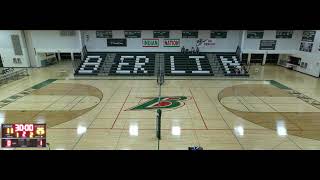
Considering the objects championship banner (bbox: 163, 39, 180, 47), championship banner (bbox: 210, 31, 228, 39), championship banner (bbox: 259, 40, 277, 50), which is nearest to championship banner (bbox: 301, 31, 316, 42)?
championship banner (bbox: 259, 40, 277, 50)

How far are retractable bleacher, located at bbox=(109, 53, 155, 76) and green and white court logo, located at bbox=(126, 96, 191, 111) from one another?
7320mm

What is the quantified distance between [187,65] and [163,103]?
10088 mm

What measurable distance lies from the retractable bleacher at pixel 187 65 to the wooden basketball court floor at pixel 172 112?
2.47 metres

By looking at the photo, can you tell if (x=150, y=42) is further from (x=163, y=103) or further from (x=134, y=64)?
(x=163, y=103)

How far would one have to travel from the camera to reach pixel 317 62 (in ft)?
63.3

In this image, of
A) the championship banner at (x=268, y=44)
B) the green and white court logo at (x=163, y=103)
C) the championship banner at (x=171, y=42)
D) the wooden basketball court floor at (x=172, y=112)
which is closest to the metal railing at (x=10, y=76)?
the wooden basketball court floor at (x=172, y=112)

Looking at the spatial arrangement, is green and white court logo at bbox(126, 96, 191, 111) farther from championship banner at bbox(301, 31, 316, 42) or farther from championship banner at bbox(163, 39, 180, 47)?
championship banner at bbox(301, 31, 316, 42)

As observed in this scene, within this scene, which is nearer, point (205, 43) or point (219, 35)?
point (219, 35)

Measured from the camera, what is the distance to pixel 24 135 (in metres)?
5.57

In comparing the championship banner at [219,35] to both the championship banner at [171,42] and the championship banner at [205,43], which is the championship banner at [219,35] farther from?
the championship banner at [171,42]

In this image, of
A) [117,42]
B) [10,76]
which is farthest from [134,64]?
[10,76]

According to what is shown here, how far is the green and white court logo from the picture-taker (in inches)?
461
